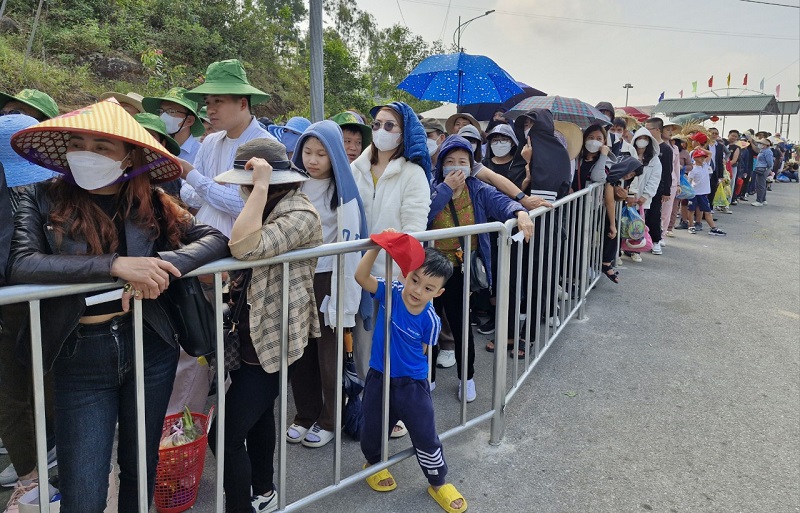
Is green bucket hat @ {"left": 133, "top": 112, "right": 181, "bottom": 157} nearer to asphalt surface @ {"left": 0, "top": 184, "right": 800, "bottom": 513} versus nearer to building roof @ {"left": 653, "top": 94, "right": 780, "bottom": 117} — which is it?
asphalt surface @ {"left": 0, "top": 184, "right": 800, "bottom": 513}

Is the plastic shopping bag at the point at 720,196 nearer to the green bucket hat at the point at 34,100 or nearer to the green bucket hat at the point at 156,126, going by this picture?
the green bucket hat at the point at 156,126

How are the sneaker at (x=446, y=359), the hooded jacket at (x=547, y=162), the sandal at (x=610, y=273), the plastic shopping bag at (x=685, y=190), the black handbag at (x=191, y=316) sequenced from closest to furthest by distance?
1. the black handbag at (x=191, y=316)
2. the sneaker at (x=446, y=359)
3. the hooded jacket at (x=547, y=162)
4. the sandal at (x=610, y=273)
5. the plastic shopping bag at (x=685, y=190)

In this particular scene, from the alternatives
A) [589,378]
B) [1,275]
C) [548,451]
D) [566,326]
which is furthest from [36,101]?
[566,326]

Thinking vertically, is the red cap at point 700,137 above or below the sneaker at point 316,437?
above

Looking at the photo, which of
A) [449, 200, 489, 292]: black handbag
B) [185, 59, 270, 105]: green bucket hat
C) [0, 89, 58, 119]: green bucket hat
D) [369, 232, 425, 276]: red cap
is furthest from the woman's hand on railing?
[0, 89, 58, 119]: green bucket hat

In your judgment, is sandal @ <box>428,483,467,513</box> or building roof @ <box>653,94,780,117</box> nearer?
sandal @ <box>428,483,467,513</box>

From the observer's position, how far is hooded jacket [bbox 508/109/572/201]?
4.73m

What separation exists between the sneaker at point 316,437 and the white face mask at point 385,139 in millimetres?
1771

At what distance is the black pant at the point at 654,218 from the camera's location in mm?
8180

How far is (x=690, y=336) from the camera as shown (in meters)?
5.21

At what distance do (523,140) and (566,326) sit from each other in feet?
6.11

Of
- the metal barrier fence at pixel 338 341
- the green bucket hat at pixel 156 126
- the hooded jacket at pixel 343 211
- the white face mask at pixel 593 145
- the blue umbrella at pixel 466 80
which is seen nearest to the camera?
the metal barrier fence at pixel 338 341

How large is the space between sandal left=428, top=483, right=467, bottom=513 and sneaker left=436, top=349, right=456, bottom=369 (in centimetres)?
166

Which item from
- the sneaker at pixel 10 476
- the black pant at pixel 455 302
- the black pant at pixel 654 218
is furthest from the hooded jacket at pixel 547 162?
the black pant at pixel 654 218
